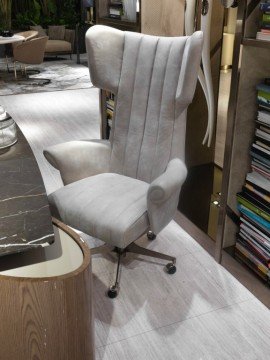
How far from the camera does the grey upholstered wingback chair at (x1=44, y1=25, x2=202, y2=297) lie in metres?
1.98

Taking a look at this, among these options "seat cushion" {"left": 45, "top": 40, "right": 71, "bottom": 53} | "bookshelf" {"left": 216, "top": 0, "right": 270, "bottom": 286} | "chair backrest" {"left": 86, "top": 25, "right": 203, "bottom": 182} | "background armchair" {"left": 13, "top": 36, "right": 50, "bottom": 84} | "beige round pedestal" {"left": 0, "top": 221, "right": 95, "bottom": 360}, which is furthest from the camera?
"seat cushion" {"left": 45, "top": 40, "right": 71, "bottom": 53}

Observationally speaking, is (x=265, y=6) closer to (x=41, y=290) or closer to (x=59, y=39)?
(x=41, y=290)

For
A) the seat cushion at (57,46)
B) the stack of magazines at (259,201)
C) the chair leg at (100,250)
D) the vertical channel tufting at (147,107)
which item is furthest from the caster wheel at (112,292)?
the seat cushion at (57,46)

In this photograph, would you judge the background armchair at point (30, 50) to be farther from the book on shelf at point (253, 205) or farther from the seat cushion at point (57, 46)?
the book on shelf at point (253, 205)

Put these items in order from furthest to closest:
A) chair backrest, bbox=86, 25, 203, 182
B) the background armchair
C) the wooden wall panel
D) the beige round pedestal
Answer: the background armchair, the wooden wall panel, chair backrest, bbox=86, 25, 203, 182, the beige round pedestal

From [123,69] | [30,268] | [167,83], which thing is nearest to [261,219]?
[167,83]

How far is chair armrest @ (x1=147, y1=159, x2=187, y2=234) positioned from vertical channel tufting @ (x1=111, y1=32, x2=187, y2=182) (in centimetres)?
18

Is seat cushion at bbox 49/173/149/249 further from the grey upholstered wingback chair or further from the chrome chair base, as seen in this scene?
the chrome chair base

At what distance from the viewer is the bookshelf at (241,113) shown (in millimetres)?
1920

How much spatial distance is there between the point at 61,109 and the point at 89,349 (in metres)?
4.82

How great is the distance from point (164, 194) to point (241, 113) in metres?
0.62

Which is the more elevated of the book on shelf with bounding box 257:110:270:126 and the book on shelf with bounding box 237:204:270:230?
the book on shelf with bounding box 257:110:270:126

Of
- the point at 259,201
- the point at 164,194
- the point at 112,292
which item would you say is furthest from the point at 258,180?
the point at 112,292

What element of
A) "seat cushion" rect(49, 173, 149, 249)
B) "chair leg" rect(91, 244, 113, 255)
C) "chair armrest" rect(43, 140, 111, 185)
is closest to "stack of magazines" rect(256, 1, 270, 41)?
"seat cushion" rect(49, 173, 149, 249)
